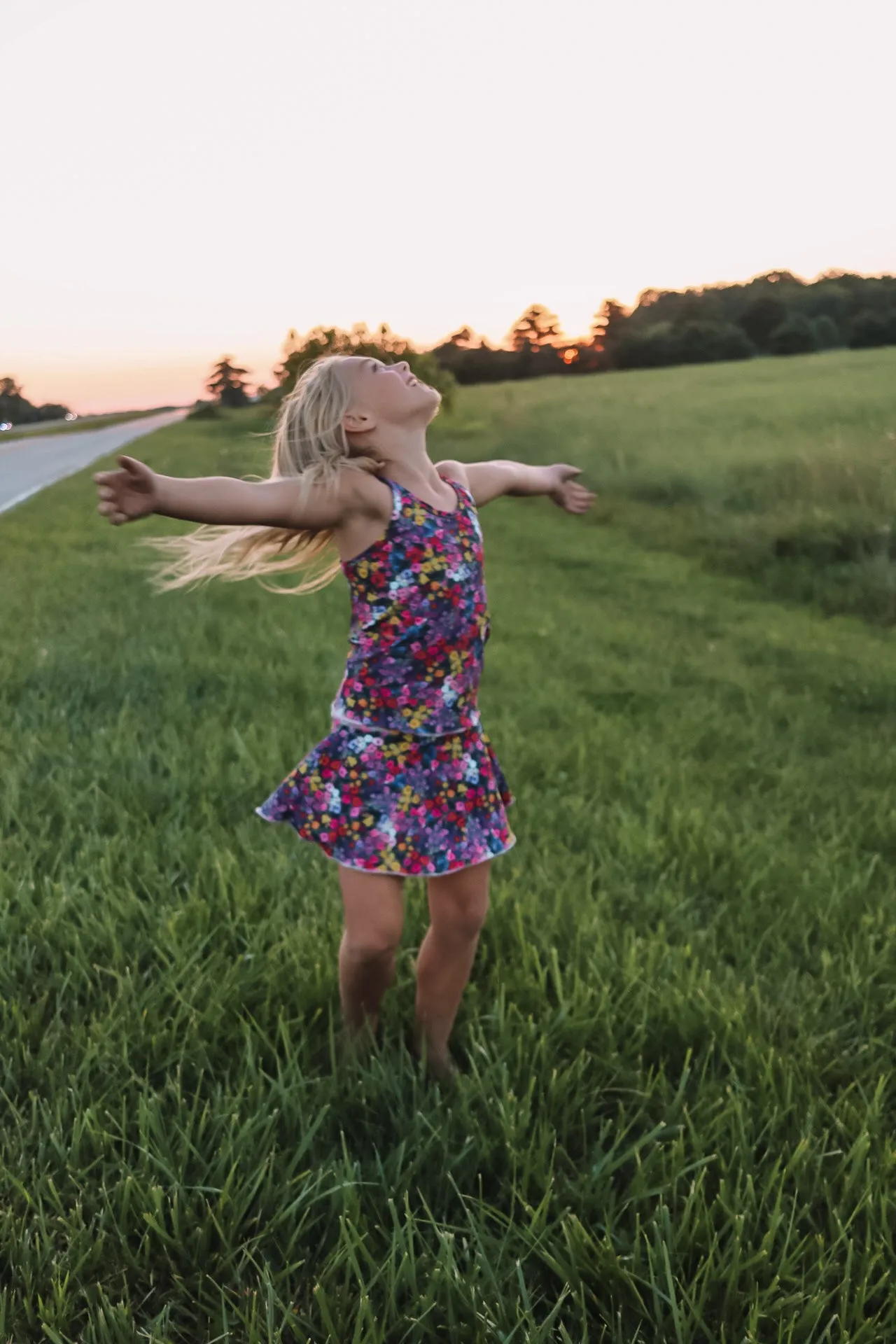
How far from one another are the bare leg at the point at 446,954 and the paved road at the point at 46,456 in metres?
13.8

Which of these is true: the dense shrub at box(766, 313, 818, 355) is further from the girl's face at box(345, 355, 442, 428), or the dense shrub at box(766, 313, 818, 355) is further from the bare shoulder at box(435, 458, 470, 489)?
the girl's face at box(345, 355, 442, 428)

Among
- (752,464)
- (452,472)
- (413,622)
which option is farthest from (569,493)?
(752,464)

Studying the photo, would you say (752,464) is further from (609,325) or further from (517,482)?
(609,325)

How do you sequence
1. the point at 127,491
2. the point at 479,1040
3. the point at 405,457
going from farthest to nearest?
the point at 479,1040 < the point at 405,457 < the point at 127,491

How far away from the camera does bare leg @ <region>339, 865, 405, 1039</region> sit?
78.9 inches

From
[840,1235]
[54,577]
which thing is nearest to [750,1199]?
[840,1235]

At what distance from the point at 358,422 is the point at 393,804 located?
0.77 metres

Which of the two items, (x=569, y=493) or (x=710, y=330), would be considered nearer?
(x=569, y=493)

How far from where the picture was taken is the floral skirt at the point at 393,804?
1.95 metres

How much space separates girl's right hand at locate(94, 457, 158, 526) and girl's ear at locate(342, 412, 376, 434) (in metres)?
0.45

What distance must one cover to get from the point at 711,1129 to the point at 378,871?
87 centimetres

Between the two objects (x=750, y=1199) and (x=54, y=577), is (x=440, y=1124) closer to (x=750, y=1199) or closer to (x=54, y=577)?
(x=750, y=1199)

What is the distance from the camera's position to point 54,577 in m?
8.21

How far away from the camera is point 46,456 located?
96.8 feet
